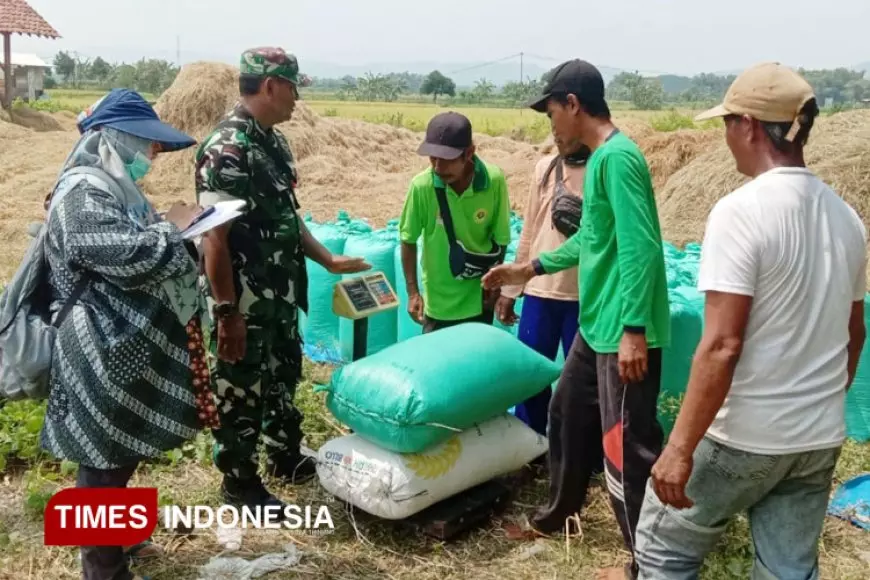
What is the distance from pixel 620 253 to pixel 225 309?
1.37 metres

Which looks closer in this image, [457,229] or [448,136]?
[448,136]

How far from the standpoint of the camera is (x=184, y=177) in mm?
13148

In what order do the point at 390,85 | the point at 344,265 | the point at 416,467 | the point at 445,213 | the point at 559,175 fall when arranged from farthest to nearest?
the point at 390,85, the point at 445,213, the point at 344,265, the point at 559,175, the point at 416,467

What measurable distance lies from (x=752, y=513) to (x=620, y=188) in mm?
952

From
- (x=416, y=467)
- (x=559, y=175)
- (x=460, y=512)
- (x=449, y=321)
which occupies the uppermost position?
(x=559, y=175)

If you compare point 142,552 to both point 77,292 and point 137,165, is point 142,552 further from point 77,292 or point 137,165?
point 137,165

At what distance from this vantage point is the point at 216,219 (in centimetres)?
257

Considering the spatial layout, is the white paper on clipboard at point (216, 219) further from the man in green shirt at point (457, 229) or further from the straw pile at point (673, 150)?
the straw pile at point (673, 150)

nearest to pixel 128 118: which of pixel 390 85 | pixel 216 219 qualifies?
pixel 216 219

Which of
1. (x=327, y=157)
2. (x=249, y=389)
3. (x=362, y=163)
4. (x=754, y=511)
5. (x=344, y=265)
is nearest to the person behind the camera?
(x=754, y=511)

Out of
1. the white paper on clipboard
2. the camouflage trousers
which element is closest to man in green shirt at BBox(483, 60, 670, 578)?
the white paper on clipboard

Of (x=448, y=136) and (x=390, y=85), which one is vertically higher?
(x=390, y=85)

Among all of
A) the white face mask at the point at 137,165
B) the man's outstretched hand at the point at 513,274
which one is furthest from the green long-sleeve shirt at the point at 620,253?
the white face mask at the point at 137,165

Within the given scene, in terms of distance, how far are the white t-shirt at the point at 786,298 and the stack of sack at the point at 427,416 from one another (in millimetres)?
1131
